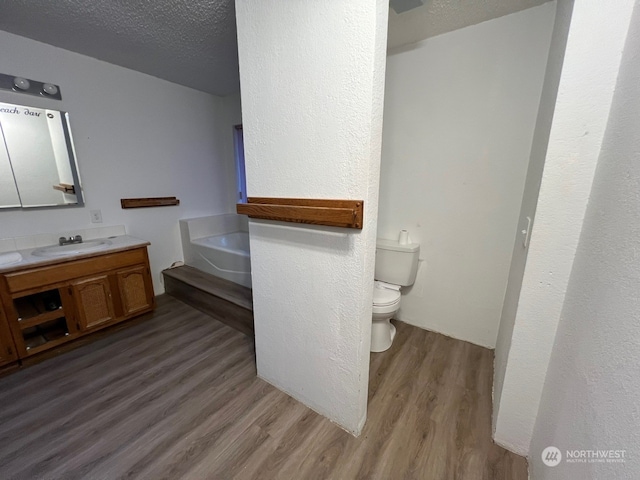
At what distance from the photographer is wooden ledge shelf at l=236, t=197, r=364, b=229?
40.1 inches

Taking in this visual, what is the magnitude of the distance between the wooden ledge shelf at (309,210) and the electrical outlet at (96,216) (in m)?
1.81

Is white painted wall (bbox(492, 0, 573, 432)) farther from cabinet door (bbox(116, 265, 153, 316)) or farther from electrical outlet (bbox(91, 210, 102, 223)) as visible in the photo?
electrical outlet (bbox(91, 210, 102, 223))

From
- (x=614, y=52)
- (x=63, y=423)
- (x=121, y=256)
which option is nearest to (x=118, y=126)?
(x=121, y=256)

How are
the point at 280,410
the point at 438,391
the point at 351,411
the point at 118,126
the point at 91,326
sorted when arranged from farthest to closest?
1. the point at 118,126
2. the point at 91,326
3. the point at 438,391
4. the point at 280,410
5. the point at 351,411

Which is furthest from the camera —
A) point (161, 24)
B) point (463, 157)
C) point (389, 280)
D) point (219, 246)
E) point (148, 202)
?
point (219, 246)

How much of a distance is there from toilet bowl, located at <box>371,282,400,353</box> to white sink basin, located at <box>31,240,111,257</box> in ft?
7.13

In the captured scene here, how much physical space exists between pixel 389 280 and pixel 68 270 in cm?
240

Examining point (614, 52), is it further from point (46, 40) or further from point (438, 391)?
point (46, 40)

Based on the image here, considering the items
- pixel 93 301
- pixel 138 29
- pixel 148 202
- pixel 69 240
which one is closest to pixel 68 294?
pixel 93 301

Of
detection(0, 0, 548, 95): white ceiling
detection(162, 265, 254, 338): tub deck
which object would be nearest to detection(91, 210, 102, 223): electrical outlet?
detection(162, 265, 254, 338): tub deck

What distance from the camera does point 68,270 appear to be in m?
1.82

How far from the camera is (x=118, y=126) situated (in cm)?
235

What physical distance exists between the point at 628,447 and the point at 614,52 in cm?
114

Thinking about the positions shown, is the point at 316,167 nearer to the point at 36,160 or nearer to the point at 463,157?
the point at 463,157
